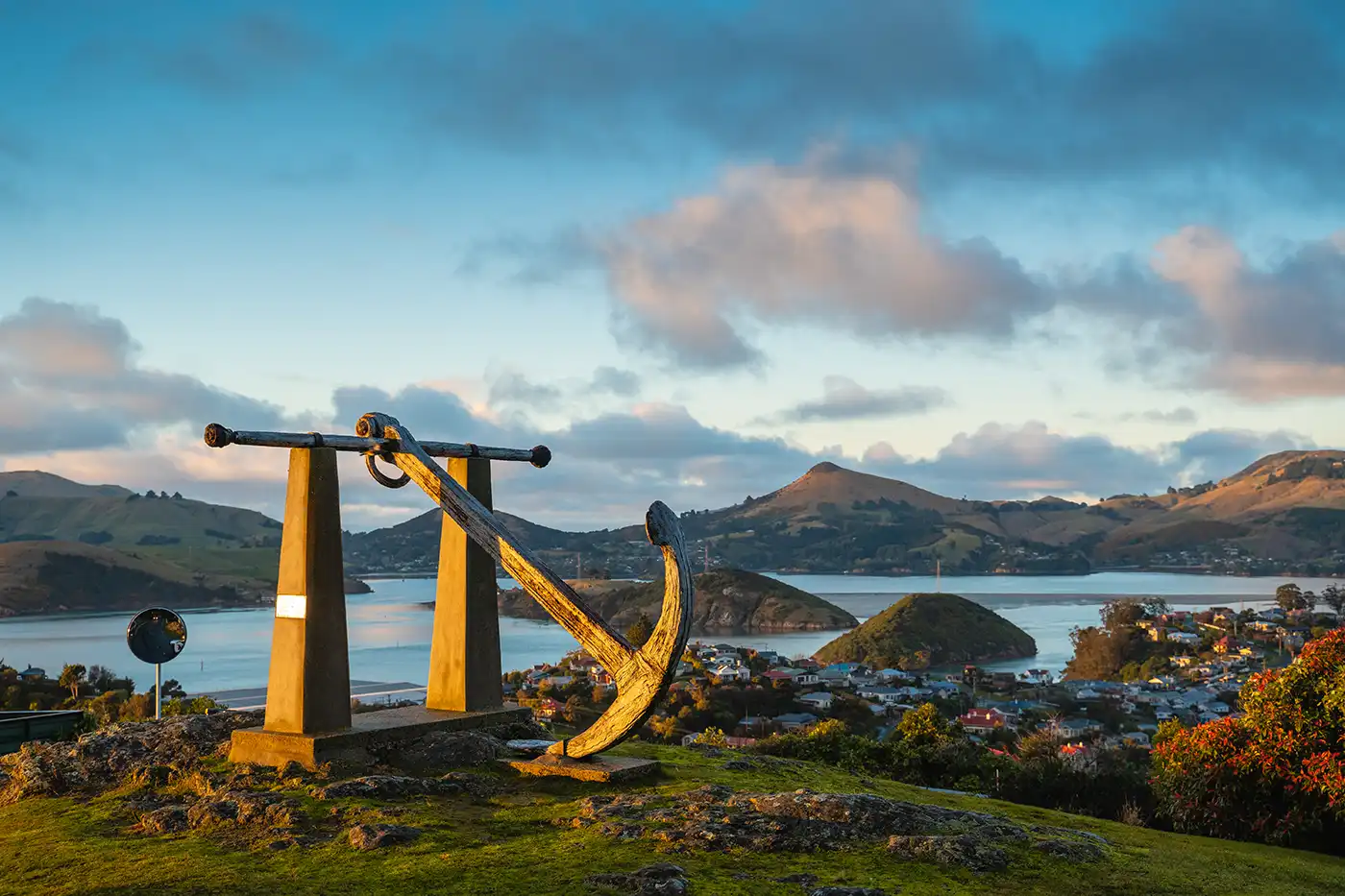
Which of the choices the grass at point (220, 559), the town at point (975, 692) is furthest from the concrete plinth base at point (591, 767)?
the grass at point (220, 559)

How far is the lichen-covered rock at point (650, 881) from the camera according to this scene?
228 inches

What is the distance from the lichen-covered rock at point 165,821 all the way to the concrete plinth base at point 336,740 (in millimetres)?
1277

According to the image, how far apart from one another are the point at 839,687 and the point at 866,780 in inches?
2081

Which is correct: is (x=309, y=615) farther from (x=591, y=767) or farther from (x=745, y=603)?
(x=745, y=603)

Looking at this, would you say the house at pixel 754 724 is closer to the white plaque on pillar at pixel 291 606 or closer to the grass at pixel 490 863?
the white plaque on pillar at pixel 291 606

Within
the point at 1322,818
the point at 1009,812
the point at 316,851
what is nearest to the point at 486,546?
the point at 316,851

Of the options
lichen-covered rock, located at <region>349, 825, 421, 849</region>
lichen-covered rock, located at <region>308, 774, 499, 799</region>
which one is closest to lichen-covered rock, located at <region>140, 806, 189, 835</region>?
lichen-covered rock, located at <region>308, 774, 499, 799</region>

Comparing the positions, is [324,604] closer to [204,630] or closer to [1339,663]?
[1339,663]

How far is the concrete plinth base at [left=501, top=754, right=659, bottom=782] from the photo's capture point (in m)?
8.83

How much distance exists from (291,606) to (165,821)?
7.48 ft

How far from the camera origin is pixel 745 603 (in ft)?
422

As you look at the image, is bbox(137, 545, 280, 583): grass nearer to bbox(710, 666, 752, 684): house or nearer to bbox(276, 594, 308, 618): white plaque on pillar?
bbox(710, 666, 752, 684): house

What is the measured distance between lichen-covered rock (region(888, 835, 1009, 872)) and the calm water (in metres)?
47.4

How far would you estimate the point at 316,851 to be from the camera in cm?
676
